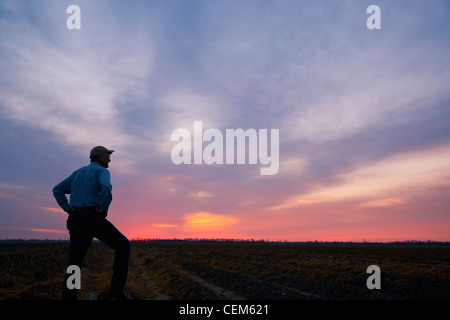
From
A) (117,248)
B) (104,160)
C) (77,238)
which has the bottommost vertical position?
(117,248)

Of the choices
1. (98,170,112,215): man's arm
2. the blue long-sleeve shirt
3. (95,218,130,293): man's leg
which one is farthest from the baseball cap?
(95,218,130,293): man's leg

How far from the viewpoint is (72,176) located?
17.1 ft

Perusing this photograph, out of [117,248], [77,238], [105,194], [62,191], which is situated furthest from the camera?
[62,191]

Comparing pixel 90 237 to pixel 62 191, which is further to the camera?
pixel 62 191

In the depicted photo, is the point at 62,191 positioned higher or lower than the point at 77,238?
higher

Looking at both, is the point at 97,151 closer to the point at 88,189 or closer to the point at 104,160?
the point at 104,160

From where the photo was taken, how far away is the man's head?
526 centimetres

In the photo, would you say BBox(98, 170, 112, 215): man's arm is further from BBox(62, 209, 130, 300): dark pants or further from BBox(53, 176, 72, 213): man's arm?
BBox(53, 176, 72, 213): man's arm

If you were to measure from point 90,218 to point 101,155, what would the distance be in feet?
3.57

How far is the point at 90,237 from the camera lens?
4859 millimetres

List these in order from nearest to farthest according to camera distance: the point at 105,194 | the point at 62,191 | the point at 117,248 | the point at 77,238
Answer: the point at 105,194 < the point at 77,238 < the point at 117,248 < the point at 62,191

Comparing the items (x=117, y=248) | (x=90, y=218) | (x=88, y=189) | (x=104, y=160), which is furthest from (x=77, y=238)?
(x=104, y=160)
